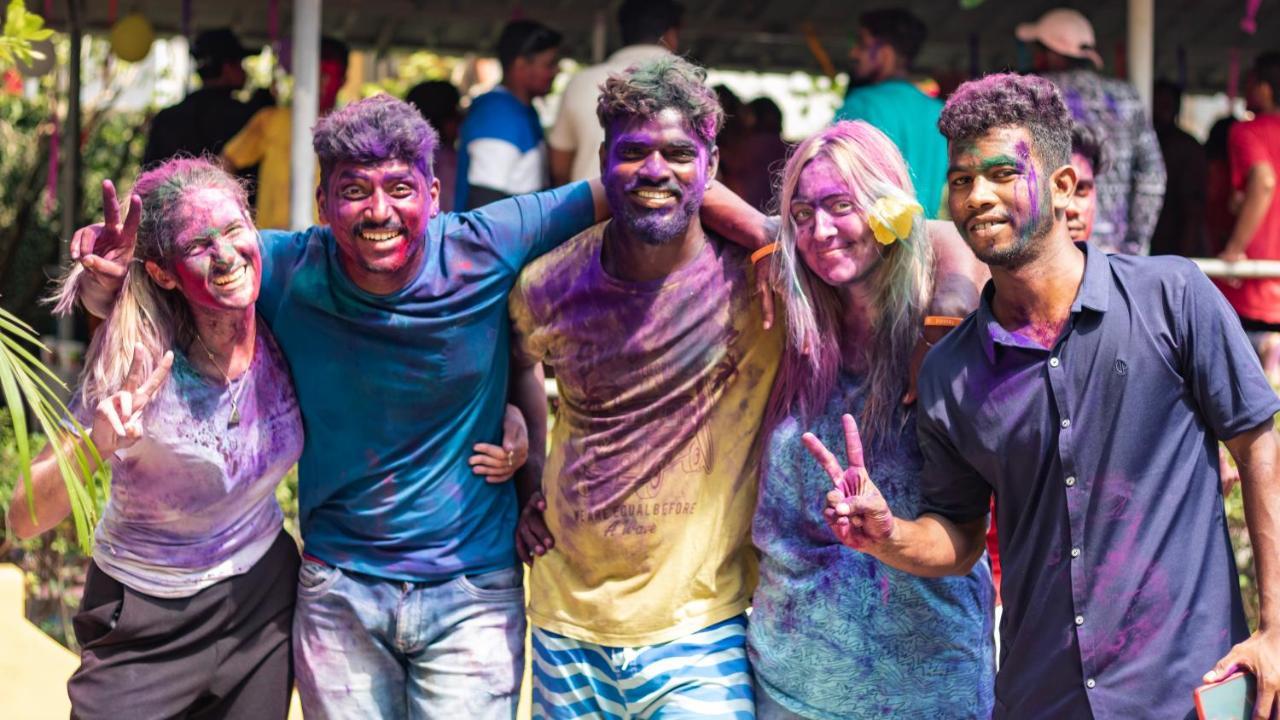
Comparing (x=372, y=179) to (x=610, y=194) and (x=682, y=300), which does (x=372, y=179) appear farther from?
(x=682, y=300)

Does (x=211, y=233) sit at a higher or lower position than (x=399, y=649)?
higher

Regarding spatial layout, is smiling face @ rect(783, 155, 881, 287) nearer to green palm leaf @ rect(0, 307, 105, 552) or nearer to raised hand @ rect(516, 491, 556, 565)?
raised hand @ rect(516, 491, 556, 565)

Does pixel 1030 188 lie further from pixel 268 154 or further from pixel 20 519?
pixel 268 154

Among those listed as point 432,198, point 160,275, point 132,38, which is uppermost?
point 132,38

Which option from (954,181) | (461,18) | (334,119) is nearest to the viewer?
(954,181)

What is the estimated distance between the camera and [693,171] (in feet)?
12.0

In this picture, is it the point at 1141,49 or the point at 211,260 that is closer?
the point at 211,260

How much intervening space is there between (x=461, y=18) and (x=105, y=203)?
642cm

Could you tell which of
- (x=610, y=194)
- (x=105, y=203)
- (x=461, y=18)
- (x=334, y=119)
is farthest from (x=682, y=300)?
(x=461, y=18)

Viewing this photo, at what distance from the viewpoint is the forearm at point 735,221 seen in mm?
3738

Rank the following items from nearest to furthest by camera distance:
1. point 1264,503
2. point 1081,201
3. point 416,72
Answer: point 1264,503
point 1081,201
point 416,72

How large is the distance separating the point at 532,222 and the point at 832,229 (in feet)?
2.69

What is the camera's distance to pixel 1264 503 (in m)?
2.96

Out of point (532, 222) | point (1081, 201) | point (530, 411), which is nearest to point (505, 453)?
point (530, 411)
